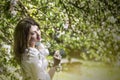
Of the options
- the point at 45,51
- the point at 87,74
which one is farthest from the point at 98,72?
the point at 45,51

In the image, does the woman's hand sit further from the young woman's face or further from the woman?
the young woman's face

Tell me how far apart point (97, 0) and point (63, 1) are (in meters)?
0.18

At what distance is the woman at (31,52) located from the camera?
64.2 inches

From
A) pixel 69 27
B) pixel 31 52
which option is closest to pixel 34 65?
pixel 31 52

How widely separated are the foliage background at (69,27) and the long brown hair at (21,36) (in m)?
0.04

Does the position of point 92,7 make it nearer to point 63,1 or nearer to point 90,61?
point 63,1

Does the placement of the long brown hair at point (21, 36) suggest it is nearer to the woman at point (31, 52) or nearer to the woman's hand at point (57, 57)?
the woman at point (31, 52)

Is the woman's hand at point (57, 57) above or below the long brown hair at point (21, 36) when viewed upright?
below

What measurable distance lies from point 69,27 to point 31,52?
26 centimetres

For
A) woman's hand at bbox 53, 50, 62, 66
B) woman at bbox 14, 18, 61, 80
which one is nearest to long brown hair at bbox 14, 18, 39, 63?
woman at bbox 14, 18, 61, 80

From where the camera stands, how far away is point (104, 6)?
1851mm

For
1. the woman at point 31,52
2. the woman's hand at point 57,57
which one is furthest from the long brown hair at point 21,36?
the woman's hand at point 57,57

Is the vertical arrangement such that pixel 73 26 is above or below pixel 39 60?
above

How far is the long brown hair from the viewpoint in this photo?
5.52ft
